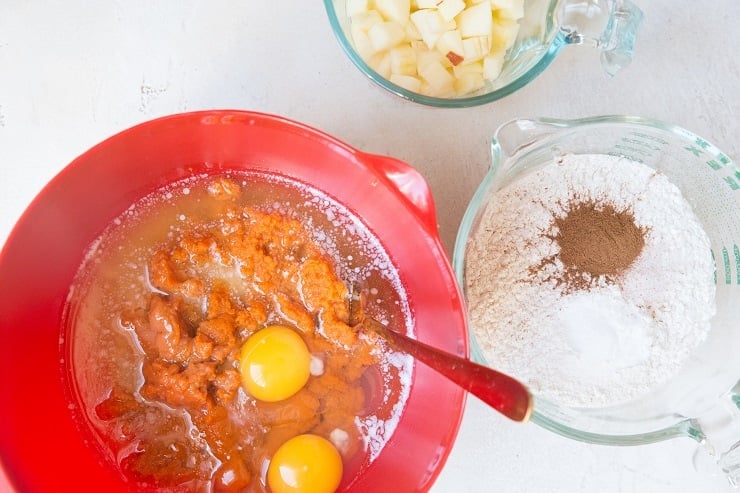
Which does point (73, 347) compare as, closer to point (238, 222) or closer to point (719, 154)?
point (238, 222)

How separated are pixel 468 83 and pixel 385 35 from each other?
20 centimetres

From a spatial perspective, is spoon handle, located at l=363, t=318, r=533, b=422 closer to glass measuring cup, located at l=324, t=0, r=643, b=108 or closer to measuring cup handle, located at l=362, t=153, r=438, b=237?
measuring cup handle, located at l=362, t=153, r=438, b=237

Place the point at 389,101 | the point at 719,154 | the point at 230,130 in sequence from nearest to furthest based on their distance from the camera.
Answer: the point at 230,130, the point at 719,154, the point at 389,101

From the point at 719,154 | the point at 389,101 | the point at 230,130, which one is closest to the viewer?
the point at 230,130

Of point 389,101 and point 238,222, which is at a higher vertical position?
point 389,101

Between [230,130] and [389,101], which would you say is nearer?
[230,130]

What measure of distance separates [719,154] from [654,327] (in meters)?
0.39

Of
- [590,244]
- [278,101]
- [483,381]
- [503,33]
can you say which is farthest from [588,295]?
[278,101]

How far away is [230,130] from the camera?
4.59 ft

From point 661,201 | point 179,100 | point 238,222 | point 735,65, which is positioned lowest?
point 238,222

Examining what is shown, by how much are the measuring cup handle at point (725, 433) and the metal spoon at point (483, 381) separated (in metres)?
0.54

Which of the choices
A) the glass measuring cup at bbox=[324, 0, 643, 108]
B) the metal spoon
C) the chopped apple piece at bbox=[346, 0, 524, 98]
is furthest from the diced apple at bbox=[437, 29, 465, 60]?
the metal spoon

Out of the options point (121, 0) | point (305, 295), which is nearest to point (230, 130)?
point (305, 295)

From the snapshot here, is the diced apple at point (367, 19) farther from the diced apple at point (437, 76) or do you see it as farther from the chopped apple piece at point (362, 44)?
the diced apple at point (437, 76)
